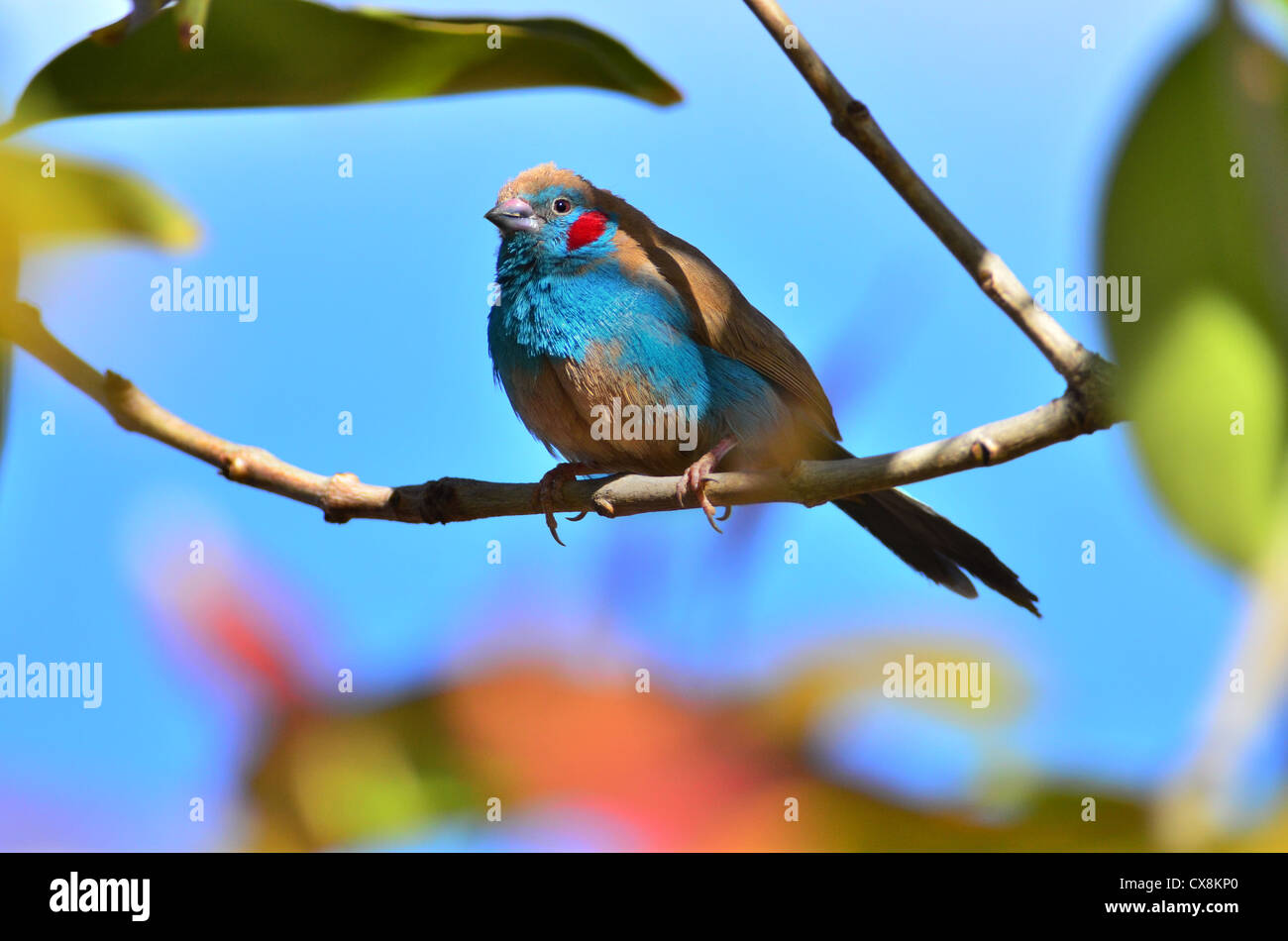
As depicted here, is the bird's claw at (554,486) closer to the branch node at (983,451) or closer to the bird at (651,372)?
the bird at (651,372)

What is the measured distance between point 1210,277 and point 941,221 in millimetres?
937

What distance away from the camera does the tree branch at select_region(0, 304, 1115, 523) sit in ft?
5.42

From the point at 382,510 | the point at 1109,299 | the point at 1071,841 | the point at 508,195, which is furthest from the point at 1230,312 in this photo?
the point at 508,195

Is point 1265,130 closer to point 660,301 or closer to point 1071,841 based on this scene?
point 1071,841

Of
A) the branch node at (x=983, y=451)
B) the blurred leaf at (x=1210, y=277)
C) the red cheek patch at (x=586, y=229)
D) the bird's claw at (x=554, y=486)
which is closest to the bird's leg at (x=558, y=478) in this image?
the bird's claw at (x=554, y=486)

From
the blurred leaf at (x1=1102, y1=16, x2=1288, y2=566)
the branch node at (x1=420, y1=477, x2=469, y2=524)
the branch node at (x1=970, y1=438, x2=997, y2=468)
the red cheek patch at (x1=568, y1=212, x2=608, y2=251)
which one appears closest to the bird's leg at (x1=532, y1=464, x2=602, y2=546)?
the branch node at (x1=420, y1=477, x2=469, y2=524)

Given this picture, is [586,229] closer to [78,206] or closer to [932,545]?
[932,545]

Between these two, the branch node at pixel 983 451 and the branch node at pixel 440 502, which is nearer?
the branch node at pixel 983 451

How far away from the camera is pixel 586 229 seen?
437 cm

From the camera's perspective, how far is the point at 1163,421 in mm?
573

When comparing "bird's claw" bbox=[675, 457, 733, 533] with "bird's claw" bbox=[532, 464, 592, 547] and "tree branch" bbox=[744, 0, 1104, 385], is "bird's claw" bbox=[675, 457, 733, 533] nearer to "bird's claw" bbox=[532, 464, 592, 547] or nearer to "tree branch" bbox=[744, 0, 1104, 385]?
"bird's claw" bbox=[532, 464, 592, 547]

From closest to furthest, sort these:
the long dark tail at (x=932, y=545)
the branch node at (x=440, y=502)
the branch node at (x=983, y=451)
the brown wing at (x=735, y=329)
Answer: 1. the branch node at (x=983, y=451)
2. the branch node at (x=440, y=502)
3. the long dark tail at (x=932, y=545)
4. the brown wing at (x=735, y=329)

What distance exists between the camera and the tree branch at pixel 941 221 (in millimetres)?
1529

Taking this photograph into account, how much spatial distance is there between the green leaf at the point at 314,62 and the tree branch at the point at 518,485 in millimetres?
329
